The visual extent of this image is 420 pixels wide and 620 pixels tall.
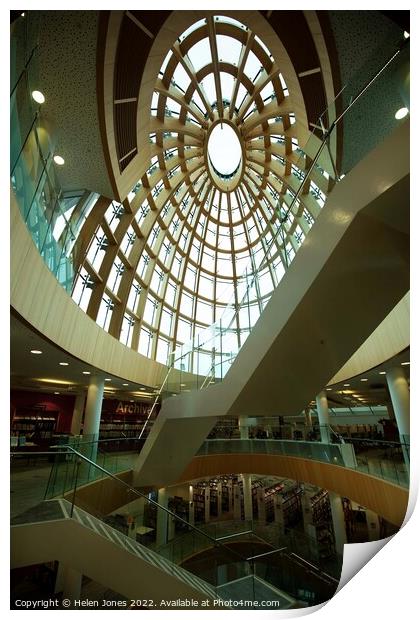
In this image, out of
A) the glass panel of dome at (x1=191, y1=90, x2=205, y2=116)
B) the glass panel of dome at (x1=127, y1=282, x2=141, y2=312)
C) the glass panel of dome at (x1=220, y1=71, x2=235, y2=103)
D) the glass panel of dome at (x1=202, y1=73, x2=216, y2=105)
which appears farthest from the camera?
the glass panel of dome at (x1=127, y1=282, x2=141, y2=312)

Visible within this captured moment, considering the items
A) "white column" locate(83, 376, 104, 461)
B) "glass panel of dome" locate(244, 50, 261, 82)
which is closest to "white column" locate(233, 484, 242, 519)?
"white column" locate(83, 376, 104, 461)

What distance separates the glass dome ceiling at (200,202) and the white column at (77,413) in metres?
5.69

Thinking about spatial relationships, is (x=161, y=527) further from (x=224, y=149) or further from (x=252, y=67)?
(x=224, y=149)

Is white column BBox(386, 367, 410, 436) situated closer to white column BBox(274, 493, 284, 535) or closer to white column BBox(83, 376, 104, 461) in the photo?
white column BBox(83, 376, 104, 461)

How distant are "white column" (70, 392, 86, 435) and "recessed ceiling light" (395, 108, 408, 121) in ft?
73.6

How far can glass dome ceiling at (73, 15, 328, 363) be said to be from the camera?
43.2 feet

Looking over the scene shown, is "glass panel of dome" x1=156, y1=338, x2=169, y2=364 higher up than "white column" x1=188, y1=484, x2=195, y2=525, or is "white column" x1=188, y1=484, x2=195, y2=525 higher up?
"glass panel of dome" x1=156, y1=338, x2=169, y2=364

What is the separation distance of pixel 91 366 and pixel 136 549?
7324mm

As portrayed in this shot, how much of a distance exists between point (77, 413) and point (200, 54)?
23.0 meters

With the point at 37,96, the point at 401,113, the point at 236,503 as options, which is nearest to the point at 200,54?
the point at 37,96

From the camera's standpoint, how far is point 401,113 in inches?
105

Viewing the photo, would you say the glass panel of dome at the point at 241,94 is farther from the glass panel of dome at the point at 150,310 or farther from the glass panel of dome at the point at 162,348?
the glass panel of dome at the point at 162,348
